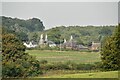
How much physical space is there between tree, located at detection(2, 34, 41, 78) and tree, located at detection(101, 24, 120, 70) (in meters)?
3.14

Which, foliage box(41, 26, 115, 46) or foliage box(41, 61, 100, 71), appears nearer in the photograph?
foliage box(41, 61, 100, 71)

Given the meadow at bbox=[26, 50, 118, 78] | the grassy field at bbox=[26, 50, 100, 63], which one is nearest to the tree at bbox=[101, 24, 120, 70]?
the meadow at bbox=[26, 50, 118, 78]

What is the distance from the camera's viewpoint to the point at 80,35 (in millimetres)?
26922

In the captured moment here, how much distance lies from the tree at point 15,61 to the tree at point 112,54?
3136 millimetres

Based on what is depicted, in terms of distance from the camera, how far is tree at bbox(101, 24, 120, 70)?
1204cm

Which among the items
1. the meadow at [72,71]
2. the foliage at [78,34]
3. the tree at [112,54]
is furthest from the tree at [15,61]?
the foliage at [78,34]

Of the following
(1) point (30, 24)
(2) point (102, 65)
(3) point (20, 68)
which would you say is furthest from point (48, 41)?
(3) point (20, 68)

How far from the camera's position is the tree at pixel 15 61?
9.73 m

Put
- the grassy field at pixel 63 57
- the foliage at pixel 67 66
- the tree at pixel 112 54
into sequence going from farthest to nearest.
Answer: the grassy field at pixel 63 57 → the foliage at pixel 67 66 → the tree at pixel 112 54

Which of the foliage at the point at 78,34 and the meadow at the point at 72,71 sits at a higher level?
the foliage at the point at 78,34

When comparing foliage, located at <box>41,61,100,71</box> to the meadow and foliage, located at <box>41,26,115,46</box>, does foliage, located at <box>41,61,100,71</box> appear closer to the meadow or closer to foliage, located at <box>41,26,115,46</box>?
the meadow

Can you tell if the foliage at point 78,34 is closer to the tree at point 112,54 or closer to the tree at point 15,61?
the tree at point 112,54

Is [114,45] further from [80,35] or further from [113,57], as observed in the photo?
[80,35]

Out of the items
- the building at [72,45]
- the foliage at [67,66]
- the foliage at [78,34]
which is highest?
the foliage at [78,34]
